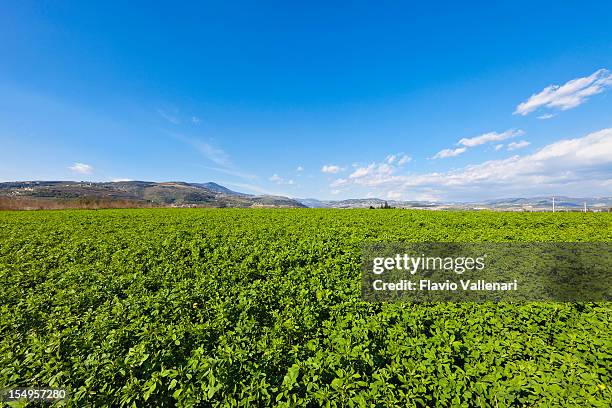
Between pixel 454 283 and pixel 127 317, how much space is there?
7748 millimetres

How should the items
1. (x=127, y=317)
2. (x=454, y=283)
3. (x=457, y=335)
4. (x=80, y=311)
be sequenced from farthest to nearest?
(x=454, y=283)
(x=80, y=311)
(x=127, y=317)
(x=457, y=335)

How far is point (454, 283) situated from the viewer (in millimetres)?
7137

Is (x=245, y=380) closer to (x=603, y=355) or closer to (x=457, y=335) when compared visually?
(x=457, y=335)

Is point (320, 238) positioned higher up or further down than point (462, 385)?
higher up

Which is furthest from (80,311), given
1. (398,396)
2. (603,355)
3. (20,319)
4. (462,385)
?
(603,355)
